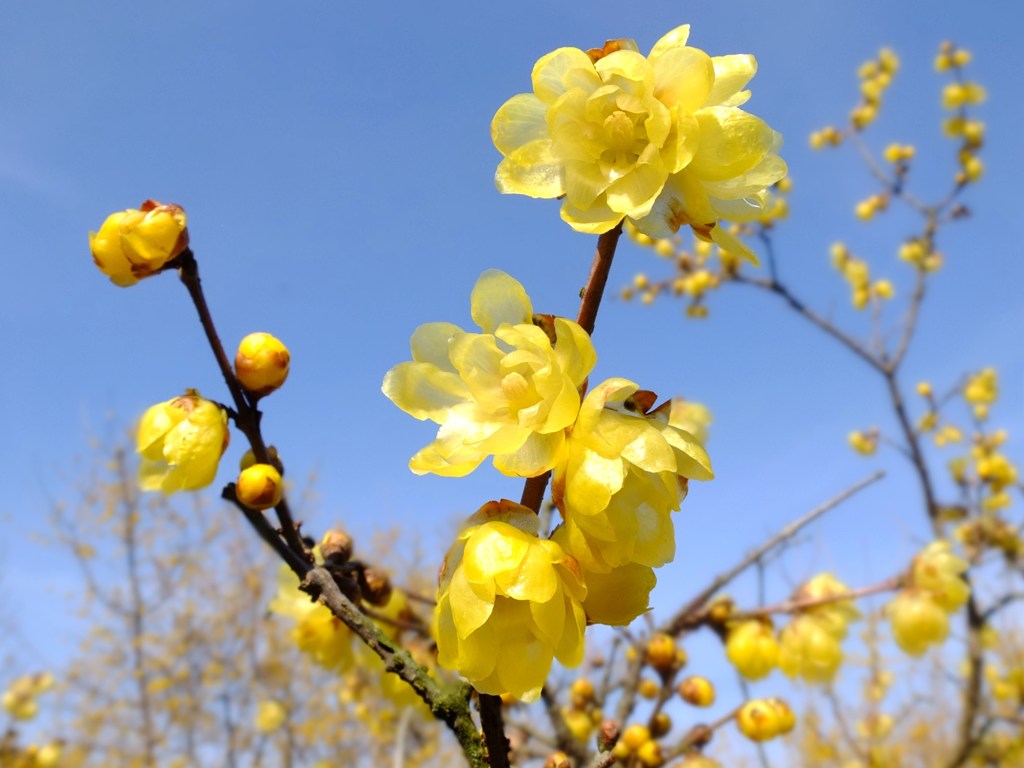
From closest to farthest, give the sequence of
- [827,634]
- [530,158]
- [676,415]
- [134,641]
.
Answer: [530,158], [827,634], [676,415], [134,641]

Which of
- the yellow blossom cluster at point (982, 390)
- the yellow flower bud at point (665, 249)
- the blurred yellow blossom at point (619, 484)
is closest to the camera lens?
the blurred yellow blossom at point (619, 484)

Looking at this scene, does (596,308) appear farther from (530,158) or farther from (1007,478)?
(1007,478)

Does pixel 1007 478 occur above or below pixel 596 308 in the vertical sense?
above

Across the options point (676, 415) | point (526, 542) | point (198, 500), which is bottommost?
point (526, 542)

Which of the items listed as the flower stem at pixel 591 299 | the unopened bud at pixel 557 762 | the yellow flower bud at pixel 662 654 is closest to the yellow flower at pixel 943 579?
the yellow flower bud at pixel 662 654

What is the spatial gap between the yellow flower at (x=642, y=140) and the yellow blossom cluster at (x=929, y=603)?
7.48 feet

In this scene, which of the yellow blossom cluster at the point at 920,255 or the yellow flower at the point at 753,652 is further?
the yellow blossom cluster at the point at 920,255

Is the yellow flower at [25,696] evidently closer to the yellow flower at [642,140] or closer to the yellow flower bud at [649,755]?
the yellow flower bud at [649,755]

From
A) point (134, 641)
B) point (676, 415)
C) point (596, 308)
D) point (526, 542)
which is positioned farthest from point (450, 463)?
point (134, 641)

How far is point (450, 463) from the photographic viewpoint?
0.82 m

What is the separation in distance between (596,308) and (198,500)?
1394 centimetres

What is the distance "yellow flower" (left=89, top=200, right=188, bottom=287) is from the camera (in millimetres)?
1051

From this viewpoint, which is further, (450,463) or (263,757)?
(263,757)

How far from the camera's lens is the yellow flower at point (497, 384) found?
31.9 inches
